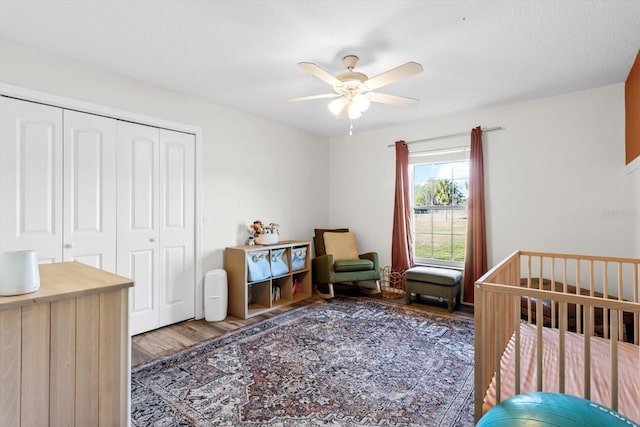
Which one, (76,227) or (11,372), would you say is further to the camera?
(76,227)

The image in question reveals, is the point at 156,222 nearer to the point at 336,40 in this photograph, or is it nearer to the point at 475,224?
the point at 336,40

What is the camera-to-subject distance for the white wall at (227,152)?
98.7 inches

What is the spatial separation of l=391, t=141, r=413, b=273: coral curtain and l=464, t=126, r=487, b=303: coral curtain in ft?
2.55

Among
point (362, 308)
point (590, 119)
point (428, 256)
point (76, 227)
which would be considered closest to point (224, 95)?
point (76, 227)

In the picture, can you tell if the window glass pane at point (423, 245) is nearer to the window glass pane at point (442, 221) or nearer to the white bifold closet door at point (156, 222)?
the window glass pane at point (442, 221)

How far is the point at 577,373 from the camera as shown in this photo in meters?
1.59

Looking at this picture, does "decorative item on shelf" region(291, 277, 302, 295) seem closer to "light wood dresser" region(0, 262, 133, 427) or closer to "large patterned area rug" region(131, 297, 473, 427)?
"large patterned area rug" region(131, 297, 473, 427)

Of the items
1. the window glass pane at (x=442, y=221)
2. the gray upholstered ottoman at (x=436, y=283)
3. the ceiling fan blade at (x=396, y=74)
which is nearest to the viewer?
the ceiling fan blade at (x=396, y=74)

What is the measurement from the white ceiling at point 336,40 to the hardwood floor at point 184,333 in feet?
7.92

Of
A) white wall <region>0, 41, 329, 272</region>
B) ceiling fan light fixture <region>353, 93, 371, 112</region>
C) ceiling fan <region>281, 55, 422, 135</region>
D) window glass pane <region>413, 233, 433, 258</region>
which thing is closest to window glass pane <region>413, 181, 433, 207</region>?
window glass pane <region>413, 233, 433, 258</region>

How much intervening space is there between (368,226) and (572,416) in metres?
3.86

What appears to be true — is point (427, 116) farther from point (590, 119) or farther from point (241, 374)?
point (241, 374)

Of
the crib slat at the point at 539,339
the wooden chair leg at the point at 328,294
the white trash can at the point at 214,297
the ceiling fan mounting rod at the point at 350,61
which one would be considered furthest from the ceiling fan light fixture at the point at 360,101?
the wooden chair leg at the point at 328,294

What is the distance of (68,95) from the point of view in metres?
2.57
